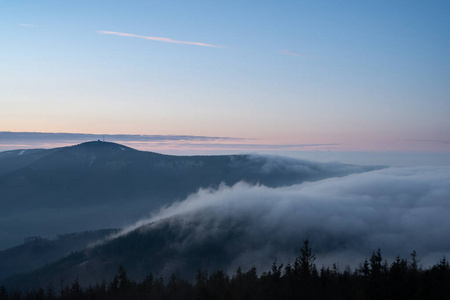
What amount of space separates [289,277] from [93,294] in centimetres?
5061

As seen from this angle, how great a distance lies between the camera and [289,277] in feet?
275

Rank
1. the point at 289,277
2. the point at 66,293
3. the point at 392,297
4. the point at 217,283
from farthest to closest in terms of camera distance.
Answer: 1. the point at 66,293
2. the point at 289,277
3. the point at 217,283
4. the point at 392,297

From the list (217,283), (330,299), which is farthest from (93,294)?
(330,299)

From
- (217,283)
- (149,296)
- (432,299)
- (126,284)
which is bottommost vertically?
→ (126,284)

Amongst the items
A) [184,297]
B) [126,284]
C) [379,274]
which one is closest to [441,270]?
[379,274]

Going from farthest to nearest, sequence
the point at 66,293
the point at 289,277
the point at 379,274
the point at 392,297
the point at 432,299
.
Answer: the point at 66,293, the point at 289,277, the point at 379,274, the point at 392,297, the point at 432,299

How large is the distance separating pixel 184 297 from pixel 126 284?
34.8m

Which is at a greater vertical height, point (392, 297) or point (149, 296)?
point (392, 297)

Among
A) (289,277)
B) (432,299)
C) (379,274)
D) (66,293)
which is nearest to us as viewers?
(432,299)

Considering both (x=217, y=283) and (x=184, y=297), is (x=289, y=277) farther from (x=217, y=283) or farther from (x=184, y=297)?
(x=184, y=297)

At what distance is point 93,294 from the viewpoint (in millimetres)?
99188

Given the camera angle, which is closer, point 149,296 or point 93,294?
point 149,296

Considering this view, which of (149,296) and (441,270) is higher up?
(441,270)

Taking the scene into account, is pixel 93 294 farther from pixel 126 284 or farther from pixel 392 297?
pixel 392 297
